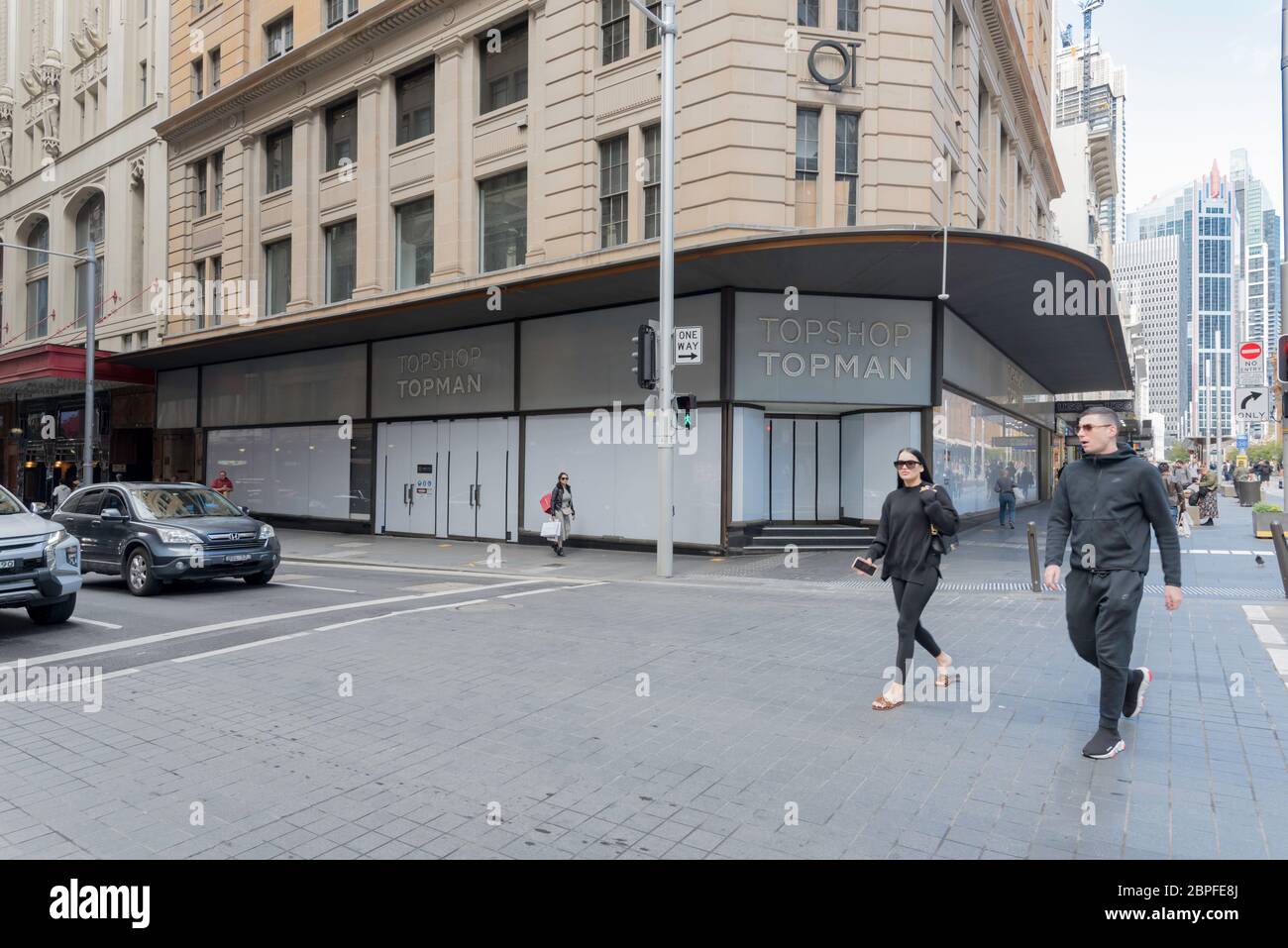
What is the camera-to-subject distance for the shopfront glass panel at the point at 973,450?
19453mm

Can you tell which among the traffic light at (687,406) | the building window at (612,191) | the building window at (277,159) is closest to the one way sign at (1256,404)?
the traffic light at (687,406)

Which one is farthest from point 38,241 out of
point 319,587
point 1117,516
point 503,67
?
point 1117,516

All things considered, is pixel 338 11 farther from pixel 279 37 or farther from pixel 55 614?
pixel 55 614

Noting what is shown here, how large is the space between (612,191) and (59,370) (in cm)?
2166

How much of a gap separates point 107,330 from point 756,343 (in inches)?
1160

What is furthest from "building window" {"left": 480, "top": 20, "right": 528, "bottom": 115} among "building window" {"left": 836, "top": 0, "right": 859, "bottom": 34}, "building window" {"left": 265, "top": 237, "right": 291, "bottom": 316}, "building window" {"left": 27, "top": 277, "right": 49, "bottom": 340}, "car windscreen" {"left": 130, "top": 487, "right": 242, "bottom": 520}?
"building window" {"left": 27, "top": 277, "right": 49, "bottom": 340}

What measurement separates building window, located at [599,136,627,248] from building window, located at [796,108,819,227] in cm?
379

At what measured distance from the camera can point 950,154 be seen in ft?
62.6

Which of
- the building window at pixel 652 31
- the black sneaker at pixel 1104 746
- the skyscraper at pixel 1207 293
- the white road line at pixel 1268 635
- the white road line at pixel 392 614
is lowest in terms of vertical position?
the white road line at pixel 392 614

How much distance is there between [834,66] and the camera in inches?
666

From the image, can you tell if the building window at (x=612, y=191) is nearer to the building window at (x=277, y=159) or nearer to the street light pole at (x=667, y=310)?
the street light pole at (x=667, y=310)

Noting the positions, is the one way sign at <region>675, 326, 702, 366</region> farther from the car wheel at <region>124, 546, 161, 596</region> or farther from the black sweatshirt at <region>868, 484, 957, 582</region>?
the car wheel at <region>124, 546, 161, 596</region>

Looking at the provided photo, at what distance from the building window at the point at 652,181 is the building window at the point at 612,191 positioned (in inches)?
24.5
